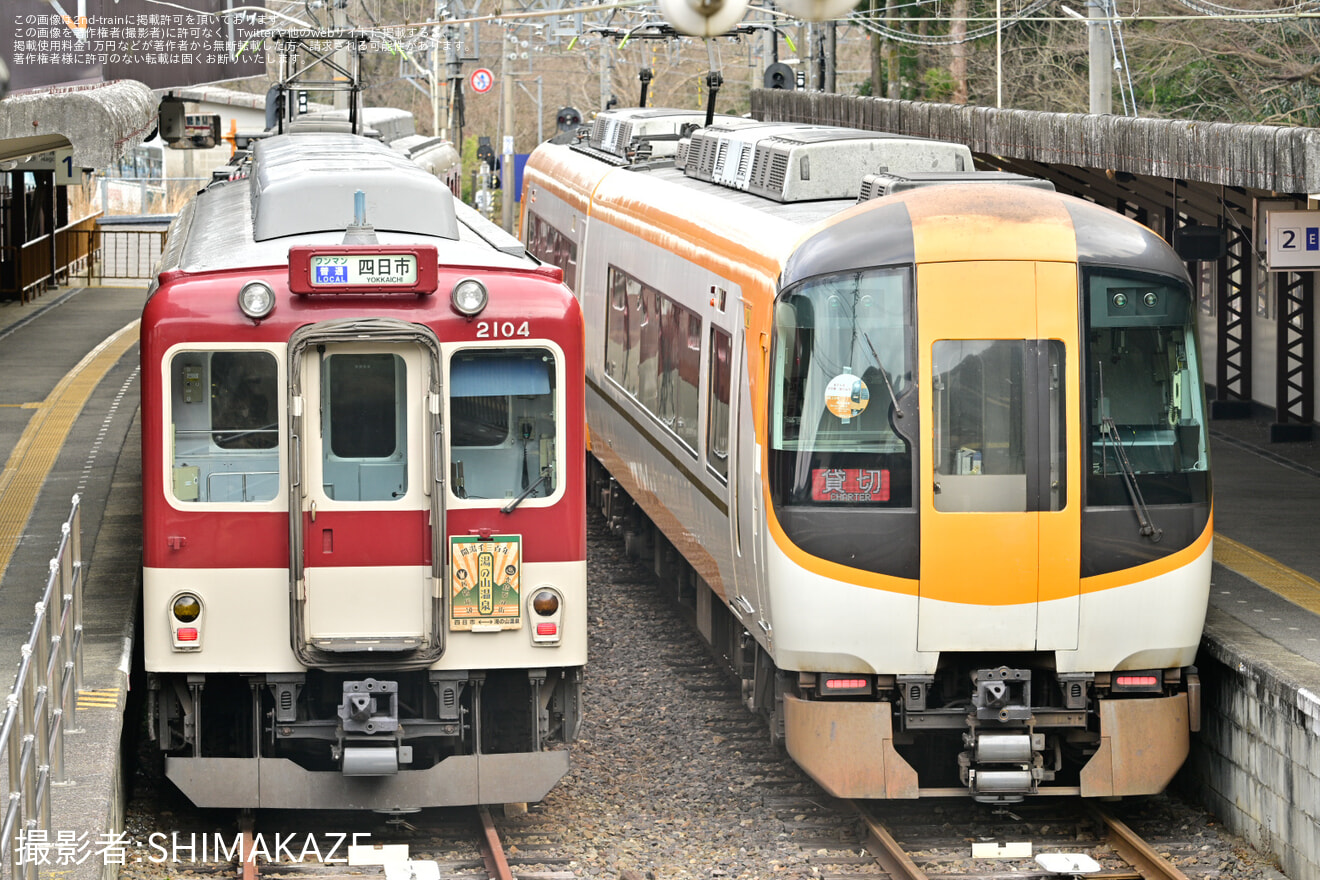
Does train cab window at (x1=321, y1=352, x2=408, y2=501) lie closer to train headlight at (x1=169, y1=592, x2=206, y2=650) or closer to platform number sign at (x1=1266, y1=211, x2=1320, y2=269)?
train headlight at (x1=169, y1=592, x2=206, y2=650)

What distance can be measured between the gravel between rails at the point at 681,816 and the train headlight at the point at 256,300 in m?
2.50

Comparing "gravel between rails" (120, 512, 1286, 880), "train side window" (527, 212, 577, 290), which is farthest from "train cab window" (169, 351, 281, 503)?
"train side window" (527, 212, 577, 290)

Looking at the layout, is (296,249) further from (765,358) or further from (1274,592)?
(1274,592)

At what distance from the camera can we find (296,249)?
822 cm

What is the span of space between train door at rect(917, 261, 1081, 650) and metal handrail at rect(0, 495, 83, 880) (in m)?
3.82

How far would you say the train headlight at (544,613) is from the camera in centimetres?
859

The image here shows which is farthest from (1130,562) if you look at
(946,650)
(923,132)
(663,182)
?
(923,132)

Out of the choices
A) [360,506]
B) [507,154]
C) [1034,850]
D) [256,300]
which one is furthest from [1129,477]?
[507,154]

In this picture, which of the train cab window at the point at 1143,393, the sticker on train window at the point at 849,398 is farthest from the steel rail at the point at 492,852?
the train cab window at the point at 1143,393

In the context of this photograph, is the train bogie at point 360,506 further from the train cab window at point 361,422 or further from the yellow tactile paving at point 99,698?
the yellow tactile paving at point 99,698

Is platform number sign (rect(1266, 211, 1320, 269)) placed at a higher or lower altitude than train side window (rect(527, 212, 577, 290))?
higher

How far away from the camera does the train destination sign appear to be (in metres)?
8.23

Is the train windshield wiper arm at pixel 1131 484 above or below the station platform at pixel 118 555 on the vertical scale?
above

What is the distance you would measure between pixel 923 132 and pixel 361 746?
10.2 metres
